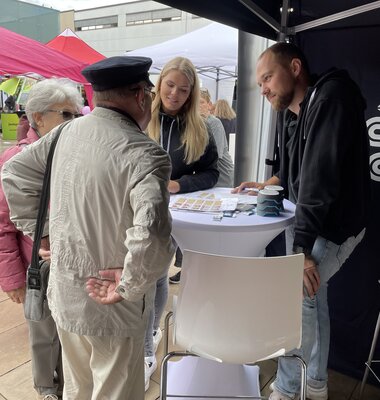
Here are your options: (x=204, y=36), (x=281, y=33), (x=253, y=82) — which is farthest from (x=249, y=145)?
(x=204, y=36)

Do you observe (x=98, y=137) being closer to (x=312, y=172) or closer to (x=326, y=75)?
(x=312, y=172)

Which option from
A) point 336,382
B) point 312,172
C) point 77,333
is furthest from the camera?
point 336,382

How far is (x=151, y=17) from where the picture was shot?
22391 millimetres

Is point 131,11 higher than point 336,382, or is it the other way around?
point 131,11

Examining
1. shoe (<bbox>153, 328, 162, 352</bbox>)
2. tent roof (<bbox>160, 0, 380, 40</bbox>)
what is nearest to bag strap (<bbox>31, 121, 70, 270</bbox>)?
tent roof (<bbox>160, 0, 380, 40</bbox>)

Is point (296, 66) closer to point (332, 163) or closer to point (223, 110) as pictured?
point (332, 163)

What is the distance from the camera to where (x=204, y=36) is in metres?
5.80

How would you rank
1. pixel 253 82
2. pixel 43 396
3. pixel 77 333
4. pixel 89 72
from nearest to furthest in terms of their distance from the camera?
1. pixel 89 72
2. pixel 77 333
3. pixel 43 396
4. pixel 253 82

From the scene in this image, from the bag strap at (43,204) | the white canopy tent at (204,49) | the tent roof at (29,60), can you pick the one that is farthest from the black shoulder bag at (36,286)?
the white canopy tent at (204,49)

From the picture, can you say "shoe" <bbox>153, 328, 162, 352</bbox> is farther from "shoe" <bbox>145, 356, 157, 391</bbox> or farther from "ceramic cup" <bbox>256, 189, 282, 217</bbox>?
"ceramic cup" <bbox>256, 189, 282, 217</bbox>

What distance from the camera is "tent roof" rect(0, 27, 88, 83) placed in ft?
11.6

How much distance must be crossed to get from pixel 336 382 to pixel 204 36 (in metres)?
5.34

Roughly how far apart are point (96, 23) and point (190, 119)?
27227 mm

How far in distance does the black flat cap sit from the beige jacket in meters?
0.08
